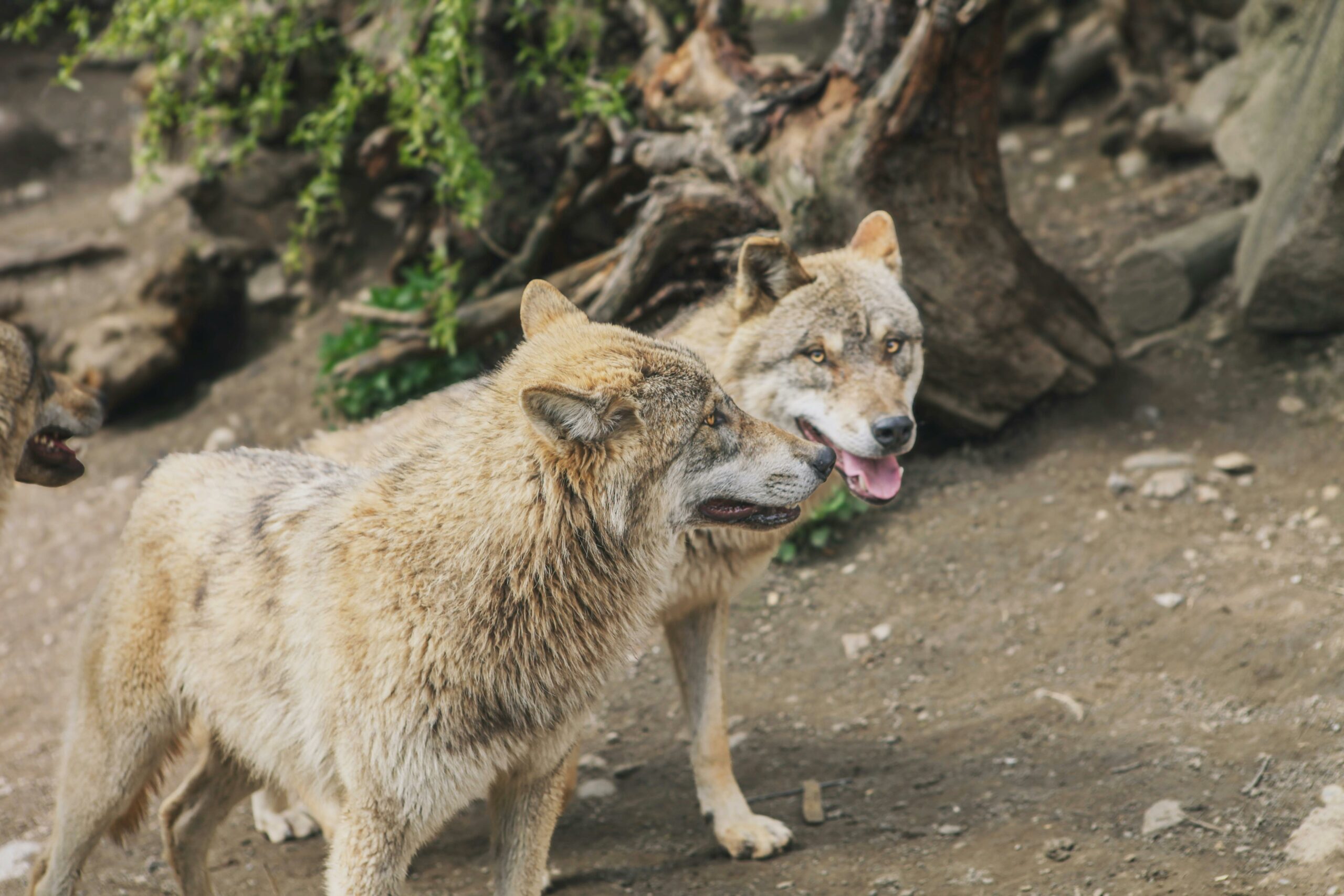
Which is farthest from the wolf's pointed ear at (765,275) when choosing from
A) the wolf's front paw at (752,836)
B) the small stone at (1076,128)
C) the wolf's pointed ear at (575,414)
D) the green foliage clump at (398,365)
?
the small stone at (1076,128)

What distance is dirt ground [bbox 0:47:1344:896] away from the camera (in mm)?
3881

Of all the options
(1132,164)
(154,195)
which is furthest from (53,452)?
(1132,164)

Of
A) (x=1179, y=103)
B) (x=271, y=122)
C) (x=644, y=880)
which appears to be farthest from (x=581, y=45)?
(x=644, y=880)

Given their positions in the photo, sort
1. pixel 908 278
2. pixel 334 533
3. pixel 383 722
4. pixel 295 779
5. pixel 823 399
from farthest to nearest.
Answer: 1. pixel 908 278
2. pixel 823 399
3. pixel 295 779
4. pixel 334 533
5. pixel 383 722

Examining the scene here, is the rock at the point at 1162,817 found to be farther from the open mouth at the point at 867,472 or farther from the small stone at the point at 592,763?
the small stone at the point at 592,763

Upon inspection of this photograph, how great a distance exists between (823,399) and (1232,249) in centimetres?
394

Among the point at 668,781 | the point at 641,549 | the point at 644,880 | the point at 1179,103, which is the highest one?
the point at 641,549

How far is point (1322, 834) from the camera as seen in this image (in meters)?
3.39

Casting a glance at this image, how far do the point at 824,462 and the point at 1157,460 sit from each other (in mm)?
3521

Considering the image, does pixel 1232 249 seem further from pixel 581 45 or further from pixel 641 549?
pixel 641 549

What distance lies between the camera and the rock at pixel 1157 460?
5926 millimetres

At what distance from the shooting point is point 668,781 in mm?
4812

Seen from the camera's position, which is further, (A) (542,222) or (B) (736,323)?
(A) (542,222)

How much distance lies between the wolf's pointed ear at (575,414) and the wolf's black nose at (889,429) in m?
1.47
